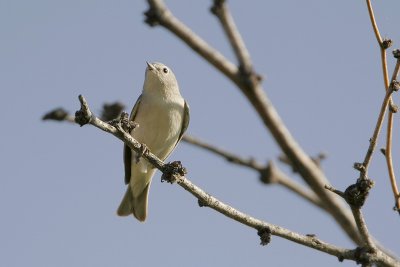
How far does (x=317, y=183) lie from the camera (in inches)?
61.5

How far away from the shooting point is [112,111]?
358cm

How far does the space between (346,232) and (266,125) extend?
0.67 meters

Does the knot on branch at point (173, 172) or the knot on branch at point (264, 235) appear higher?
the knot on branch at point (173, 172)

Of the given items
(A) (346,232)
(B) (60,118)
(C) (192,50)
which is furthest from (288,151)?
(B) (60,118)

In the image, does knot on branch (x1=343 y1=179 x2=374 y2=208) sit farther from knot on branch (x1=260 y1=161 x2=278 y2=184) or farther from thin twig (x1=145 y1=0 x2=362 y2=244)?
thin twig (x1=145 y1=0 x2=362 y2=244)

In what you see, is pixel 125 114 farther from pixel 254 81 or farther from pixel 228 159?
pixel 254 81

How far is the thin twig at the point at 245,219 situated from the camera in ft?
10.6

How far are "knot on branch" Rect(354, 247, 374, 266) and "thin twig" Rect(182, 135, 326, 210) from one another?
1.28m

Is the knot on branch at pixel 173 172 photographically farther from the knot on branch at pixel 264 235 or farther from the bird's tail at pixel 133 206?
the bird's tail at pixel 133 206

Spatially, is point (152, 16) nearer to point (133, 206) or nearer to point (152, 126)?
point (152, 126)

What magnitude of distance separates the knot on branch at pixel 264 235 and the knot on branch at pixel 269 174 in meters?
1.97

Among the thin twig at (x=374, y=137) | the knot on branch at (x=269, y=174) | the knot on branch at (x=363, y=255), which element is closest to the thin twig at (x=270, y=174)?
the knot on branch at (x=269, y=174)

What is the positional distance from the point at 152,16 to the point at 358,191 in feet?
5.61

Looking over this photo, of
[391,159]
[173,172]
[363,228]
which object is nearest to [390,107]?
[391,159]
